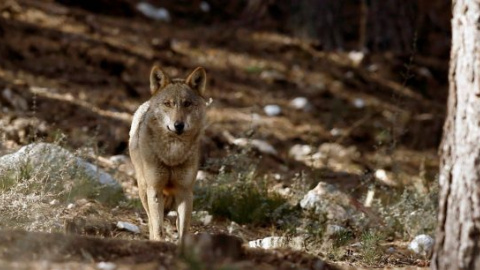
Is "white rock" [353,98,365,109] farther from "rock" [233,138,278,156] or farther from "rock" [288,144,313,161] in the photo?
"rock" [233,138,278,156]

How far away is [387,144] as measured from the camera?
11.3 m

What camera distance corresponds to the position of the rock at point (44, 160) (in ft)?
24.6

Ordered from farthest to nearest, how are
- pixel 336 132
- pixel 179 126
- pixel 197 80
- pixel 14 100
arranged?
pixel 336 132, pixel 14 100, pixel 197 80, pixel 179 126

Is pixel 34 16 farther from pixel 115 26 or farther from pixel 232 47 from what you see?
pixel 232 47

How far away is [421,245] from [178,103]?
7.89 ft

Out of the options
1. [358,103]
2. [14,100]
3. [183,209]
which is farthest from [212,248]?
[358,103]

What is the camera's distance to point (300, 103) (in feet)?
40.5

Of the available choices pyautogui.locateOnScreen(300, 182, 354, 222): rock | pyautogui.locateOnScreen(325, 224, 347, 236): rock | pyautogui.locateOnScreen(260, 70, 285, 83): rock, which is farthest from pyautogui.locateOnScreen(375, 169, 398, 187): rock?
pyautogui.locateOnScreen(260, 70, 285, 83): rock

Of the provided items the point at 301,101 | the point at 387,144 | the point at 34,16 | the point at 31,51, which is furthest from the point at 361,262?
the point at 34,16

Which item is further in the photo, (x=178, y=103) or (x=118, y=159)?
(x=118, y=159)

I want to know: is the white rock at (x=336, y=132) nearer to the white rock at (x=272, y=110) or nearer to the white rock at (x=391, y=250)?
the white rock at (x=272, y=110)

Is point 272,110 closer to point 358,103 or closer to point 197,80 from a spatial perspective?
point 358,103

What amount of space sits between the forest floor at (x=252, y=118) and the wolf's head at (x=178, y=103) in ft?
3.18

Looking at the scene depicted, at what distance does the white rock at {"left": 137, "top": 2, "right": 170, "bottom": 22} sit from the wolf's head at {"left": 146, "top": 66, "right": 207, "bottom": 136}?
681 centimetres
